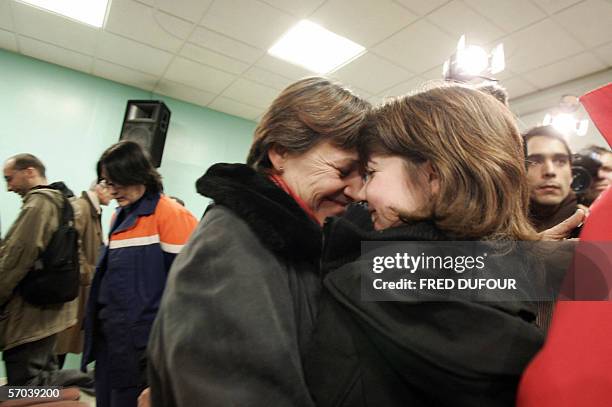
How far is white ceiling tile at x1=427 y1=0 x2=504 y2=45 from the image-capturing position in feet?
8.11

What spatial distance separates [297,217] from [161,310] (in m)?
0.27

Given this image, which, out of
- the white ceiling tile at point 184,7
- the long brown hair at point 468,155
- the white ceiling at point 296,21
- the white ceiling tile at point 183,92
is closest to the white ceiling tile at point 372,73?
the white ceiling at point 296,21

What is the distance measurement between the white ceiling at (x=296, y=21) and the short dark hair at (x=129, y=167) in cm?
153

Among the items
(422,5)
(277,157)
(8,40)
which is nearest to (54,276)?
(277,157)

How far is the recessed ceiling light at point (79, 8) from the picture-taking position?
9.39 feet

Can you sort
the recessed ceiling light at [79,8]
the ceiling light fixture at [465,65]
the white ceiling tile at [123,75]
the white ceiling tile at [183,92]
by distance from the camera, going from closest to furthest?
the ceiling light fixture at [465,65], the recessed ceiling light at [79,8], the white ceiling tile at [123,75], the white ceiling tile at [183,92]

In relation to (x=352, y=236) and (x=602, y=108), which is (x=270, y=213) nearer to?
(x=352, y=236)

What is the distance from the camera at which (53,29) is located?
10.6ft

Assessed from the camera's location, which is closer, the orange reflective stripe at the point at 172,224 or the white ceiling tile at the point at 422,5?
the orange reflective stripe at the point at 172,224

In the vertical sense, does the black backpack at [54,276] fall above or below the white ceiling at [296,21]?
below

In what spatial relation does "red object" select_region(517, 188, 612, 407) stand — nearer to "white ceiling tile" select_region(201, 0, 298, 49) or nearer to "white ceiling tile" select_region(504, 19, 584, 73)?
"white ceiling tile" select_region(201, 0, 298, 49)

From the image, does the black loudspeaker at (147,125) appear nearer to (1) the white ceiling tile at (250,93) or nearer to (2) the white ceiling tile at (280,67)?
A: (1) the white ceiling tile at (250,93)

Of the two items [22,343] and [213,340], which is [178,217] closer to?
[22,343]

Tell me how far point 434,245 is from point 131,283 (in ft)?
4.55
